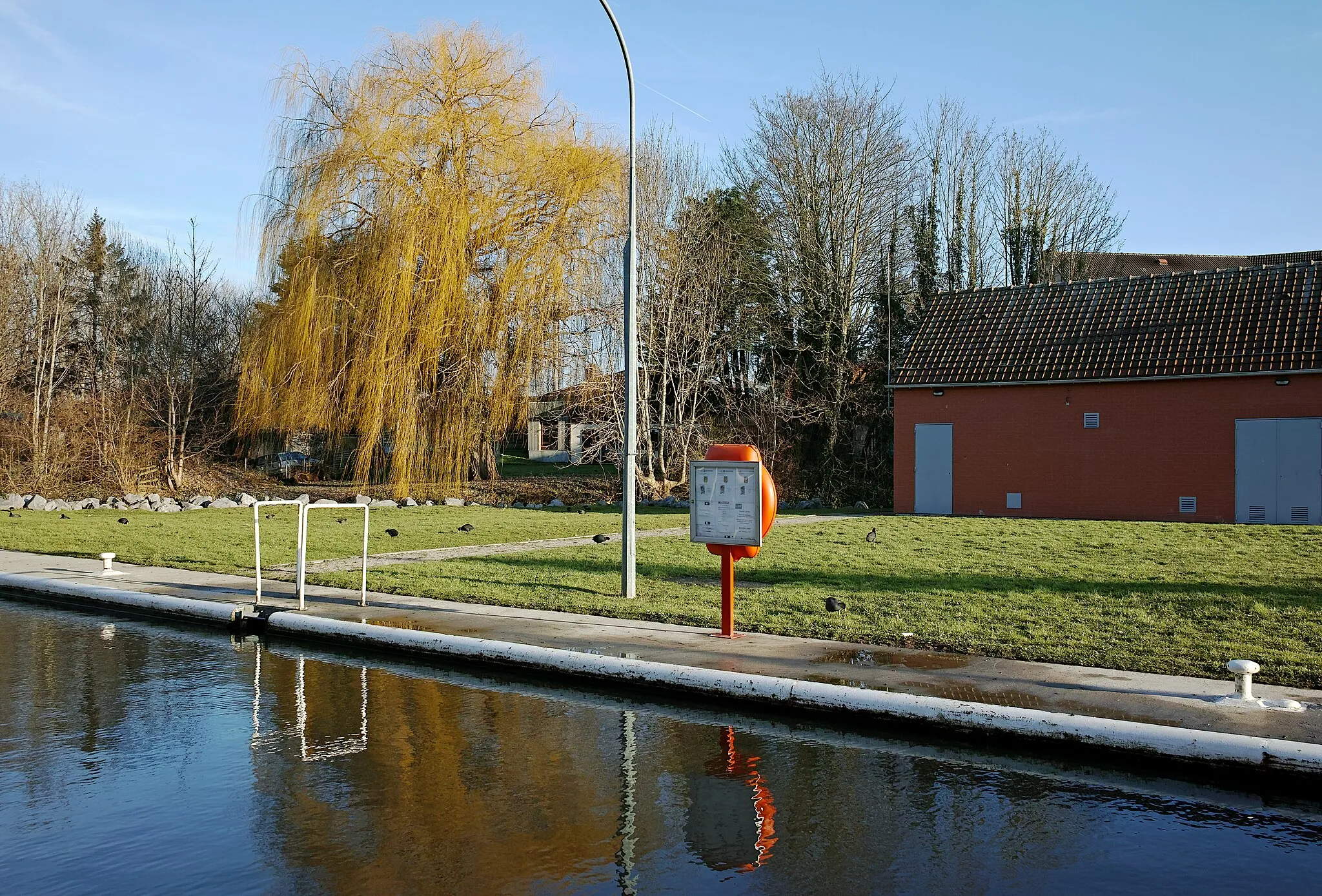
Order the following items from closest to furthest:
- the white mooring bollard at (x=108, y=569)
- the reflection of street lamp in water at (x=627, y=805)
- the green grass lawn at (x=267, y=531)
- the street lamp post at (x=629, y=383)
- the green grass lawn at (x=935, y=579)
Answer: the reflection of street lamp in water at (x=627, y=805) < the green grass lawn at (x=935, y=579) < the street lamp post at (x=629, y=383) < the white mooring bollard at (x=108, y=569) < the green grass lawn at (x=267, y=531)

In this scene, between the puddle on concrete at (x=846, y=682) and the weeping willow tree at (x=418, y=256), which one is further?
the weeping willow tree at (x=418, y=256)

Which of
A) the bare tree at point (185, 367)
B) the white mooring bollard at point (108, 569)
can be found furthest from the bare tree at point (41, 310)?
the white mooring bollard at point (108, 569)

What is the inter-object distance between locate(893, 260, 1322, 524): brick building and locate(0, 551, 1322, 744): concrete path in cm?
1873

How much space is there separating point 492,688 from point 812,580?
596 centimetres

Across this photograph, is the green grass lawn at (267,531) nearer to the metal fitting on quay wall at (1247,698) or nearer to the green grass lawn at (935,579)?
the green grass lawn at (935,579)

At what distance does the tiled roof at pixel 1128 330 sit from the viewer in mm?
24625

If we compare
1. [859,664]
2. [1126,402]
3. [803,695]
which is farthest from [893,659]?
[1126,402]

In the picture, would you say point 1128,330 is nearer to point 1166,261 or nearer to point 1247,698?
point 1247,698

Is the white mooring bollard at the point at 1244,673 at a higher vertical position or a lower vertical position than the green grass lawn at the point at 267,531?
lower

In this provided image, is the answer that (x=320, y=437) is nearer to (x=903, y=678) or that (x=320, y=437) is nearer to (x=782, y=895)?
(x=903, y=678)

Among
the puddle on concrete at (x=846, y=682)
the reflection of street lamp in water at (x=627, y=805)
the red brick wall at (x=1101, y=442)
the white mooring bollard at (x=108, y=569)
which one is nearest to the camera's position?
the reflection of street lamp in water at (x=627, y=805)

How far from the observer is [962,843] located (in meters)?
5.09

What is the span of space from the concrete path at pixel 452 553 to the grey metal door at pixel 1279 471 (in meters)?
13.4

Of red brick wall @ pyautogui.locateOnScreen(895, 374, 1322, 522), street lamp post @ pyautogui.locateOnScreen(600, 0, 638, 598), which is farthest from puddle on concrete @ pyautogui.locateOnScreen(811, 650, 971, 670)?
red brick wall @ pyautogui.locateOnScreen(895, 374, 1322, 522)
